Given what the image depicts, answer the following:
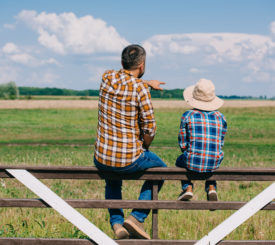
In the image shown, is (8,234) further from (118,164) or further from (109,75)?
(109,75)

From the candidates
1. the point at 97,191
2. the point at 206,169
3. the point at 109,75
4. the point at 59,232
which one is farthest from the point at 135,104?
the point at 97,191

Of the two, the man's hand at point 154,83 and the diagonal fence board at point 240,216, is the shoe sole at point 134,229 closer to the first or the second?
the diagonal fence board at point 240,216

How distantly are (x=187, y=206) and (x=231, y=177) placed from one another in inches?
18.4

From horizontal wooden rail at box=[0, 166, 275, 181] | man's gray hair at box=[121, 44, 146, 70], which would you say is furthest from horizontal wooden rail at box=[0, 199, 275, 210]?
man's gray hair at box=[121, 44, 146, 70]

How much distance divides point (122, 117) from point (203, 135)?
2.62 feet

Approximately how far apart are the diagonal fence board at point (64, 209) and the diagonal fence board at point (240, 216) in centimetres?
91

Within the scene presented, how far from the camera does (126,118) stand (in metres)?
3.64

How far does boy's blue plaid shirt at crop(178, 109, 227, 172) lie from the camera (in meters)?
3.84

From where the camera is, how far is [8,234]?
4883mm

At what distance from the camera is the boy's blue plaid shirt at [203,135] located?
3.84 meters

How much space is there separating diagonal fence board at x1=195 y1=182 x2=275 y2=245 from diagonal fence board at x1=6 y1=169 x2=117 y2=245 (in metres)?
0.91

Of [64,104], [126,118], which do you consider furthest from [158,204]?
[64,104]

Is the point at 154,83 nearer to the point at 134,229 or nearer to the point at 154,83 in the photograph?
the point at 154,83

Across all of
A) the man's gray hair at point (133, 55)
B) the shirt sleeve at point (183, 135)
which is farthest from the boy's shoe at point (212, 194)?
the man's gray hair at point (133, 55)
